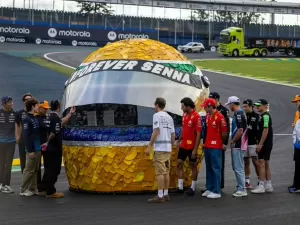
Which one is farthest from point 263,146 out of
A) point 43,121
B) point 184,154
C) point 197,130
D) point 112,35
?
point 112,35

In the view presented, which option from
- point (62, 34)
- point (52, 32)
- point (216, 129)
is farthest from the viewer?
point (62, 34)

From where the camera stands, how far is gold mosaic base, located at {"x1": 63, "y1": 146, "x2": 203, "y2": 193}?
9.76 meters

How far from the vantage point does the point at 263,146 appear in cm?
1030

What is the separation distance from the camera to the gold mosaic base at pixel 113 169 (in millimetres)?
9758

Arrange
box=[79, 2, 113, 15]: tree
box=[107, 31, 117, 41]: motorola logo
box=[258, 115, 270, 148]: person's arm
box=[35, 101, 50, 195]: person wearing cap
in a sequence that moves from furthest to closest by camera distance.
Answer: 1. box=[79, 2, 113, 15]: tree
2. box=[107, 31, 117, 41]: motorola logo
3. box=[258, 115, 270, 148]: person's arm
4. box=[35, 101, 50, 195]: person wearing cap

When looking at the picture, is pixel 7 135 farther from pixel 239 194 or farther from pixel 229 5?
pixel 229 5

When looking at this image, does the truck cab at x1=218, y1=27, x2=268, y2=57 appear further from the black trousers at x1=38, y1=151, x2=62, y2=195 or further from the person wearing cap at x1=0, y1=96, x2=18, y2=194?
the black trousers at x1=38, y1=151, x2=62, y2=195

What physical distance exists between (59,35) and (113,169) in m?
56.4

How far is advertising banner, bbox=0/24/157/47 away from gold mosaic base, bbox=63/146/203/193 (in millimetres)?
53229

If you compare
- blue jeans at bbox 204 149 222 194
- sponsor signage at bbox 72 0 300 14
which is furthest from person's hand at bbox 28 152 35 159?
sponsor signage at bbox 72 0 300 14

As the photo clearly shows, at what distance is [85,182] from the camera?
33.0 feet

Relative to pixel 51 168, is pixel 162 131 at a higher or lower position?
higher

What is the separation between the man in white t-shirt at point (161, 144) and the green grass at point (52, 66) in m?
25.4

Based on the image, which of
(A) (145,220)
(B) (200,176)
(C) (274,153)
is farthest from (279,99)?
(A) (145,220)
